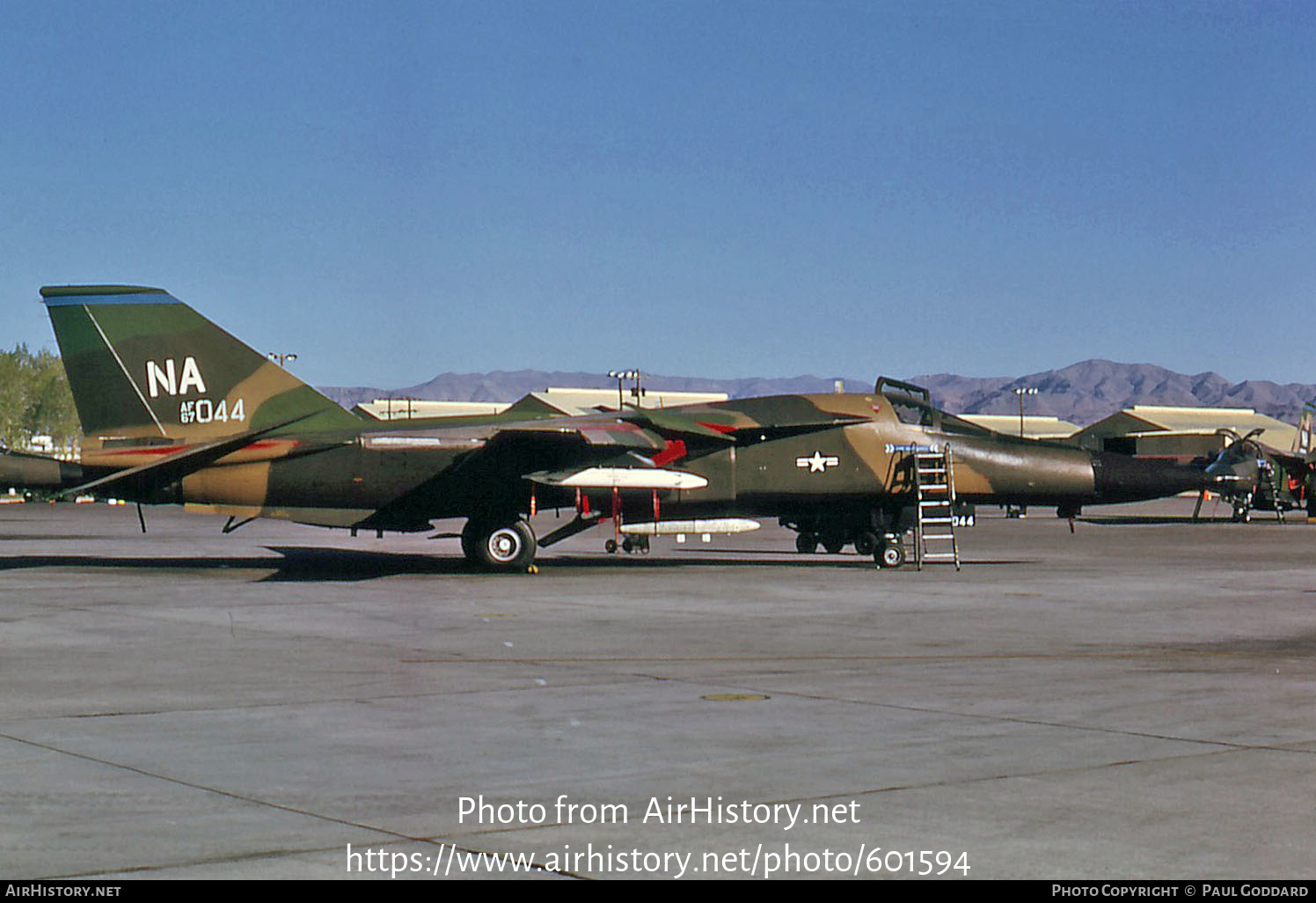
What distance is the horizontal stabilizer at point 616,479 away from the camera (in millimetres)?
23000

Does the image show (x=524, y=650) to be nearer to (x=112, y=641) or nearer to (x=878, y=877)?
(x=112, y=641)

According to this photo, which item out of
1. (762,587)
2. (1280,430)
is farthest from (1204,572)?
(1280,430)

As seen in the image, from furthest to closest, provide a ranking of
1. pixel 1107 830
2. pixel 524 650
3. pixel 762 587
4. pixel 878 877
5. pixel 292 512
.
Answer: pixel 292 512
pixel 762 587
pixel 524 650
pixel 1107 830
pixel 878 877

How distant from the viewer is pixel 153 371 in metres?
23.6

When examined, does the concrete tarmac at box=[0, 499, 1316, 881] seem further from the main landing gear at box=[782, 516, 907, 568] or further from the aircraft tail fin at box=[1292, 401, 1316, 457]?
the aircraft tail fin at box=[1292, 401, 1316, 457]

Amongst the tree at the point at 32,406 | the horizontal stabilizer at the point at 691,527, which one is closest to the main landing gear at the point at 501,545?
the horizontal stabilizer at the point at 691,527

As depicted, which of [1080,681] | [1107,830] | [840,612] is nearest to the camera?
[1107,830]

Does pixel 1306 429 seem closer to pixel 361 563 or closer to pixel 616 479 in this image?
pixel 616 479

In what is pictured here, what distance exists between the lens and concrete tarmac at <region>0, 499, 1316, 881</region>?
5.84 meters

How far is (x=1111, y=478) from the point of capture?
25688 mm

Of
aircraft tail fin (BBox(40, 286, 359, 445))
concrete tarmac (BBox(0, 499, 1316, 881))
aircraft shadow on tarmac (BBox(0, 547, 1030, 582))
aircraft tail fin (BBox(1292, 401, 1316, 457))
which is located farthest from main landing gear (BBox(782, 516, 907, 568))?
aircraft tail fin (BBox(1292, 401, 1316, 457))

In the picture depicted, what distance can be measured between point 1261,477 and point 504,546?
3706cm

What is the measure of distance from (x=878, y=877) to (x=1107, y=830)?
129cm

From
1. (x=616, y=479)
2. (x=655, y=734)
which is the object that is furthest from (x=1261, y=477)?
(x=655, y=734)
